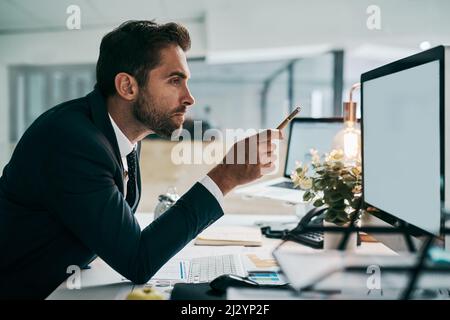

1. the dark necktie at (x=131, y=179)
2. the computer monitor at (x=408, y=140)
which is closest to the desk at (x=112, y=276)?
the dark necktie at (x=131, y=179)

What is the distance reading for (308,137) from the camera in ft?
4.93

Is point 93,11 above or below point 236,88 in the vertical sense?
below

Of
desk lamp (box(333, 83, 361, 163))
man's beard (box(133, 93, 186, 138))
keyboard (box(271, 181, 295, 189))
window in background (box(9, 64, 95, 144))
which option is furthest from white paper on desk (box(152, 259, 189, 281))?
window in background (box(9, 64, 95, 144))

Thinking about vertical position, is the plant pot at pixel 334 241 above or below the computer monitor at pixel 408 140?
below

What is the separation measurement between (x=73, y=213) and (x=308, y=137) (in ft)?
3.14

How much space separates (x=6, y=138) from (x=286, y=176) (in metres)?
3.75

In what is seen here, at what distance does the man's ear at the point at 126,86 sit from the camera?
90 centimetres

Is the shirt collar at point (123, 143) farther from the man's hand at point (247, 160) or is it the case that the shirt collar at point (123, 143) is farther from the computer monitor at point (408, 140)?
the computer monitor at point (408, 140)

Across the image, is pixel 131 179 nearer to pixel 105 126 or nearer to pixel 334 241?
pixel 105 126

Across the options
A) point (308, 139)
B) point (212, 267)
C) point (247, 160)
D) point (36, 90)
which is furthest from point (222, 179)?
point (36, 90)

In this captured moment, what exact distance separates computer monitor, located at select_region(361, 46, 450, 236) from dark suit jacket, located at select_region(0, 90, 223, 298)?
30cm

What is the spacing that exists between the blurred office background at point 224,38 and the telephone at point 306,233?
76 centimetres

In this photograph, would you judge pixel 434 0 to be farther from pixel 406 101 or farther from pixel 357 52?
pixel 406 101

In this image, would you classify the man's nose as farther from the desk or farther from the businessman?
the desk
